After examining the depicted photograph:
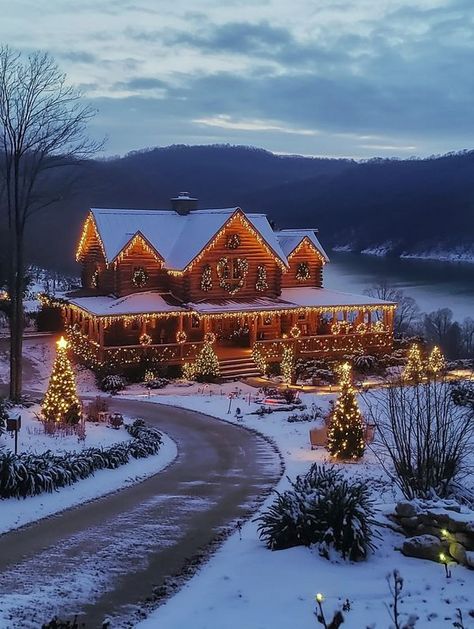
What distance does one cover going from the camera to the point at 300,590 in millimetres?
8602

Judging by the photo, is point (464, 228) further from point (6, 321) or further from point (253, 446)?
point (253, 446)

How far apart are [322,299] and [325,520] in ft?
84.4

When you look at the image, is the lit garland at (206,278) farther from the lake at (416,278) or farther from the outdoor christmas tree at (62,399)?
the lake at (416,278)

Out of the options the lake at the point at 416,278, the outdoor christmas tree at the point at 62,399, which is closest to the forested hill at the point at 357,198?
the lake at the point at 416,278

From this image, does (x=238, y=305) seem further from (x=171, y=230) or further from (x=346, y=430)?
(x=346, y=430)

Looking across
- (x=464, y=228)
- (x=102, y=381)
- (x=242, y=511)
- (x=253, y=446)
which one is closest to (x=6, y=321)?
(x=102, y=381)

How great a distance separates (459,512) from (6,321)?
34.7 metres

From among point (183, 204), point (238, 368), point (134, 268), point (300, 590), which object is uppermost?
point (183, 204)

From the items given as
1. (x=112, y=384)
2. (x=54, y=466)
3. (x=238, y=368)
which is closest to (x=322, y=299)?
(x=238, y=368)

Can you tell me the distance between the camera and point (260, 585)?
884cm

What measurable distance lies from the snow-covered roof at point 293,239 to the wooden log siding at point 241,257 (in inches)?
102

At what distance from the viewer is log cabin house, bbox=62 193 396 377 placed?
31047 mm

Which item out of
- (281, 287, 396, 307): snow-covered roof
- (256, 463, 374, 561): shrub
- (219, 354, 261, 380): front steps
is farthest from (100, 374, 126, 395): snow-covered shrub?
(256, 463, 374, 561): shrub

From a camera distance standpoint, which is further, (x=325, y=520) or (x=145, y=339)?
(x=145, y=339)
